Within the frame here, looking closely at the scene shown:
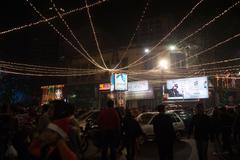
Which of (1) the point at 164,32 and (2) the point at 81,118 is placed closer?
(2) the point at 81,118

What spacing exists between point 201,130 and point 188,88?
2514 cm

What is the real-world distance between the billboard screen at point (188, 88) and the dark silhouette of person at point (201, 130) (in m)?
24.3

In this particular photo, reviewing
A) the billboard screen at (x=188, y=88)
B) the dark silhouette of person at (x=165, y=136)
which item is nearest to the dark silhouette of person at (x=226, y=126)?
the dark silhouette of person at (x=165, y=136)

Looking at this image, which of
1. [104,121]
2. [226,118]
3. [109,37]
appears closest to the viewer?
[104,121]

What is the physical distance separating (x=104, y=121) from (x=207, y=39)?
95.1 feet

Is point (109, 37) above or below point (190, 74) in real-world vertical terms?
above

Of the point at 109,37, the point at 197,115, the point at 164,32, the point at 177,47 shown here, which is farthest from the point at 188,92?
the point at 197,115

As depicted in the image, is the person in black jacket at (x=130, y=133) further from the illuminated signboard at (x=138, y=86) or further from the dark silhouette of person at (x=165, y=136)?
the illuminated signboard at (x=138, y=86)

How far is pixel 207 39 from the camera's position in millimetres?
35438

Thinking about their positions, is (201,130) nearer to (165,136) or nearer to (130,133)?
(165,136)

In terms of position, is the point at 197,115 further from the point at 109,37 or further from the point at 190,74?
the point at 109,37

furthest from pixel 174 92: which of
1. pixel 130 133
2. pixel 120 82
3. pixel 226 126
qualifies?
pixel 130 133

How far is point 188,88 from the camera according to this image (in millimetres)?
32875

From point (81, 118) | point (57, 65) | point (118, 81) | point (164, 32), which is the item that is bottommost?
point (81, 118)
